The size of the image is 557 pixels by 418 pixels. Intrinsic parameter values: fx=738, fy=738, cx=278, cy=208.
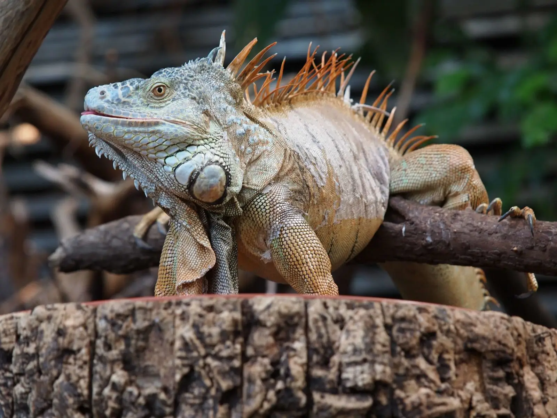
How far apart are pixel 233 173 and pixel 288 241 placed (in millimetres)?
329

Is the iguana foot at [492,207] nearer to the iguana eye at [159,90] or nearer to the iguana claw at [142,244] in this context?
the iguana eye at [159,90]

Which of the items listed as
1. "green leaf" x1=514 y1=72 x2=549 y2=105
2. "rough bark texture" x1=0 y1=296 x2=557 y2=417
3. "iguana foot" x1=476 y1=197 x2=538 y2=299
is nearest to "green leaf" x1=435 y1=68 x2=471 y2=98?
"green leaf" x1=514 y1=72 x2=549 y2=105

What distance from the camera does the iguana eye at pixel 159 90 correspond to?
2.81 m

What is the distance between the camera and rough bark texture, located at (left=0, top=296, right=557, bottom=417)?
1942 millimetres

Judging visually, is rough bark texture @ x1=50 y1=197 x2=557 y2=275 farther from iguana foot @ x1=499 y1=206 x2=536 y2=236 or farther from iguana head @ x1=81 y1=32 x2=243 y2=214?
iguana head @ x1=81 y1=32 x2=243 y2=214

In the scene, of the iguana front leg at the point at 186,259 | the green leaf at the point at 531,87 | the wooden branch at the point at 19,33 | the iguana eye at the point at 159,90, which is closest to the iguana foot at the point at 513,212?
the iguana front leg at the point at 186,259

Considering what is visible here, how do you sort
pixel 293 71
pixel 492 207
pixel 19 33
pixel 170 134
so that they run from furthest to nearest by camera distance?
pixel 293 71 → pixel 492 207 → pixel 19 33 → pixel 170 134

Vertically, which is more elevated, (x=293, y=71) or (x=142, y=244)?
(x=293, y=71)

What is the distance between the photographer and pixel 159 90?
2824mm

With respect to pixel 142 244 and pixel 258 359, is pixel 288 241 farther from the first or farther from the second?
pixel 142 244

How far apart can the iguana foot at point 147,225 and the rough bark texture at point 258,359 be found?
1.76 meters

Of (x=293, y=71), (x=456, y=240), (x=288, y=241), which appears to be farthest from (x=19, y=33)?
(x=293, y=71)

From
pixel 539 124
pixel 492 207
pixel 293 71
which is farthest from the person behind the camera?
pixel 293 71

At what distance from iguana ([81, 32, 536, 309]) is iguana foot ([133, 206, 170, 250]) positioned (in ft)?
2.65
